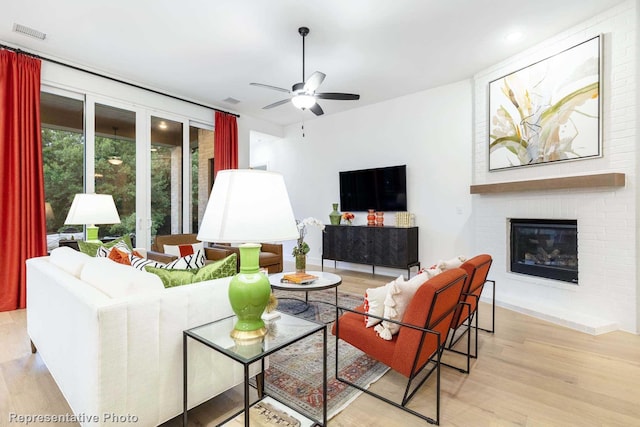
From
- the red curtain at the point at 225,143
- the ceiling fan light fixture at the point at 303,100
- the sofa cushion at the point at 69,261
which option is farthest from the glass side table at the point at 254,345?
the red curtain at the point at 225,143

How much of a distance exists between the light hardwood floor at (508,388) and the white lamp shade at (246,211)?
1.07m

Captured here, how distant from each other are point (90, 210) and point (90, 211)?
1 cm

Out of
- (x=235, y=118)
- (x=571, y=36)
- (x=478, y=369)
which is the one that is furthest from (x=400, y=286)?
(x=235, y=118)

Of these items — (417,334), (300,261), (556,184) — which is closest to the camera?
(417,334)

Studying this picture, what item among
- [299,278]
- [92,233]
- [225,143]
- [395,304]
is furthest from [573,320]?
[225,143]

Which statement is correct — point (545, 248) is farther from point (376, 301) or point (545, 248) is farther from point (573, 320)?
point (376, 301)

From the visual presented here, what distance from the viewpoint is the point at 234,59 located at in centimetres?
387

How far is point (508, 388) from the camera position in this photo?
1.93 meters

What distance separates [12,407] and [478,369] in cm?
282

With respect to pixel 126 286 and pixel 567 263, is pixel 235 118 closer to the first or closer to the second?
pixel 126 286

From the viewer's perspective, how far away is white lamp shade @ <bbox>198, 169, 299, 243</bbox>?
4.08 ft

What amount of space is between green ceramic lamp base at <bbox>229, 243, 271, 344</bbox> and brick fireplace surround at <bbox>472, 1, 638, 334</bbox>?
307cm

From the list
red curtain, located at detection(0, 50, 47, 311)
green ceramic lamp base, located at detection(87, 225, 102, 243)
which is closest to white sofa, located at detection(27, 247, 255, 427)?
green ceramic lamp base, located at detection(87, 225, 102, 243)

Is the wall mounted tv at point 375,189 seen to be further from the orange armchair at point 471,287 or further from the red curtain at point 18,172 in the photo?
the red curtain at point 18,172
